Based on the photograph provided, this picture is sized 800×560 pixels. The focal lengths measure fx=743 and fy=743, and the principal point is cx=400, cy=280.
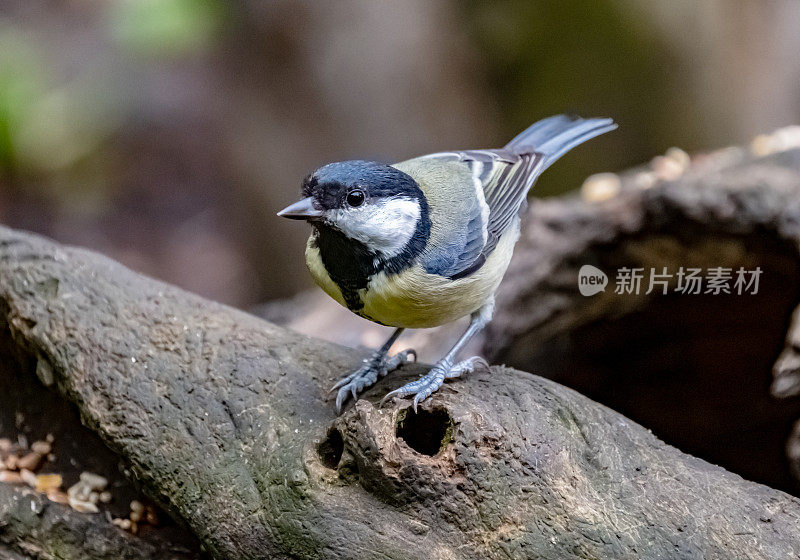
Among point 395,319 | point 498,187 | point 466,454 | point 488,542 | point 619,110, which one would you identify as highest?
point 619,110

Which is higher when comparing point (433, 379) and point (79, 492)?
point (433, 379)

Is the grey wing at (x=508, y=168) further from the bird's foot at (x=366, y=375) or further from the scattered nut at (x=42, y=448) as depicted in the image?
the scattered nut at (x=42, y=448)

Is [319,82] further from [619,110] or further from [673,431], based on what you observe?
[673,431]

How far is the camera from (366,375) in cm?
243

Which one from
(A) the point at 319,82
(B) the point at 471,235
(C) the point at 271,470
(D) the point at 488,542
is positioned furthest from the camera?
(A) the point at 319,82

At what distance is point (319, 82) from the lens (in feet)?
17.0

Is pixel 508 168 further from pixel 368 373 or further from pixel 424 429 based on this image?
pixel 424 429

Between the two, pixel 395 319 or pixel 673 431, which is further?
pixel 673 431

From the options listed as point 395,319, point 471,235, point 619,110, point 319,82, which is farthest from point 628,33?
point 395,319

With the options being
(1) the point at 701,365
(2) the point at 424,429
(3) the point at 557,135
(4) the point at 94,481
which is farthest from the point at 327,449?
(1) the point at 701,365

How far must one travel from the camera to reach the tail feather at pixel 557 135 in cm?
315

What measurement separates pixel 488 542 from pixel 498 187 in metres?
1.39

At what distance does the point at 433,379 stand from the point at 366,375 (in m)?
0.28

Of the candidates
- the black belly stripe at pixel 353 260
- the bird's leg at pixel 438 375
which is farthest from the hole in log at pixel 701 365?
the black belly stripe at pixel 353 260
